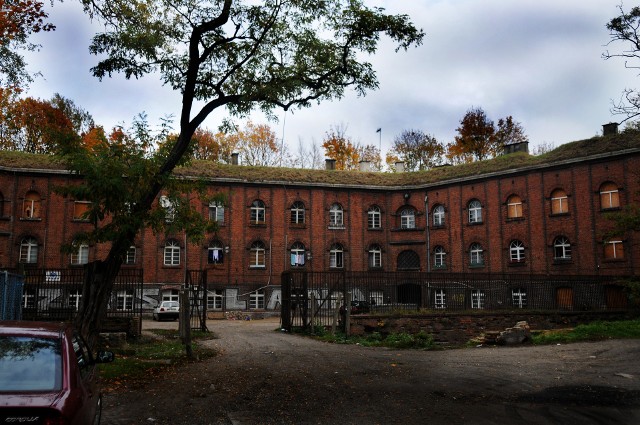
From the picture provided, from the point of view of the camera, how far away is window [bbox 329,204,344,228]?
39.7 m

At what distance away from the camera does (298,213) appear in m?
39.2

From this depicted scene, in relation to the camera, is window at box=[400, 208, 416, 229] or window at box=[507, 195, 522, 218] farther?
window at box=[400, 208, 416, 229]

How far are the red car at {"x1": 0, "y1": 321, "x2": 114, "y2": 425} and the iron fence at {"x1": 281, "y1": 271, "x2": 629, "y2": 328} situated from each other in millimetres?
14017

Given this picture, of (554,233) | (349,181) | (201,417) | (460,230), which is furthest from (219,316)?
(201,417)

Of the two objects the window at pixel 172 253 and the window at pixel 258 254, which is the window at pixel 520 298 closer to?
the window at pixel 258 254

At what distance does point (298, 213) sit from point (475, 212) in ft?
39.7

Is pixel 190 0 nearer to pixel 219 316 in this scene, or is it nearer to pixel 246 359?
pixel 246 359

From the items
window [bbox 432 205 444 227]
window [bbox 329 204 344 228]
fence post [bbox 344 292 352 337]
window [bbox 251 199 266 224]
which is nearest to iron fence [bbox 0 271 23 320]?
fence post [bbox 344 292 352 337]

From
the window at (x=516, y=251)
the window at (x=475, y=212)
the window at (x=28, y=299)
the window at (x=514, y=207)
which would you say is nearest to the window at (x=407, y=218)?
the window at (x=475, y=212)

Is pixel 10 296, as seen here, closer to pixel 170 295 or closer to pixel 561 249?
pixel 170 295

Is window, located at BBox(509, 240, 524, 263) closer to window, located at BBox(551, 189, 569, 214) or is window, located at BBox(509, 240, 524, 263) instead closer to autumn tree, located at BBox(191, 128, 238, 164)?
window, located at BBox(551, 189, 569, 214)

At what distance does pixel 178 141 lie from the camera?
13281 mm

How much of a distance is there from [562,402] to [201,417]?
5820 millimetres

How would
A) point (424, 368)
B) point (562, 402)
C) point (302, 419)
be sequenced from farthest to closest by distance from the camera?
point (424, 368) → point (562, 402) → point (302, 419)
